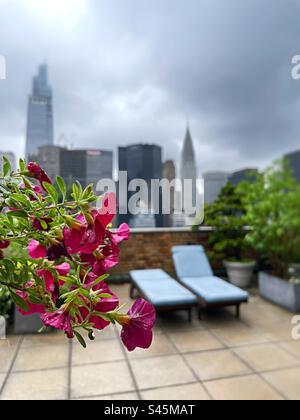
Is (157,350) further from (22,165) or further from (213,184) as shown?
(213,184)

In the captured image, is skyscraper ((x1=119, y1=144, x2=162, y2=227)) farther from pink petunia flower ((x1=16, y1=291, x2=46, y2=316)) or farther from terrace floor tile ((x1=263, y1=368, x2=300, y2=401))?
pink petunia flower ((x1=16, y1=291, x2=46, y2=316))

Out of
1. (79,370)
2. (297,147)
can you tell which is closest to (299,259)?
(297,147)

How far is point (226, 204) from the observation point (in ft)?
17.5

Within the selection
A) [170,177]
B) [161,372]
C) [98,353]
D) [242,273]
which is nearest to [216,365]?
[161,372]

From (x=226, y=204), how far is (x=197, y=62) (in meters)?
2.71

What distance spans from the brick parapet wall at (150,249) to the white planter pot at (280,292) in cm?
161

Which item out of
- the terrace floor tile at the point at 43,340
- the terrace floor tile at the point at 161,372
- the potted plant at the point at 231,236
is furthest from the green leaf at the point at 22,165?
the potted plant at the point at 231,236

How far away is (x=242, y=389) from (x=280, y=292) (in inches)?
86.0

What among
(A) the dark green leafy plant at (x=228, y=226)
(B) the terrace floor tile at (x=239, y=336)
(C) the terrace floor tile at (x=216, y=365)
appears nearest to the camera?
(C) the terrace floor tile at (x=216, y=365)

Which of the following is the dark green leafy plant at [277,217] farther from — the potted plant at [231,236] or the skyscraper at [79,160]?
the skyscraper at [79,160]

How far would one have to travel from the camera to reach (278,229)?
386 cm

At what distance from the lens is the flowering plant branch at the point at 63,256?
35 centimetres

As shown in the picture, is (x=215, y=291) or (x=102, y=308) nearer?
(x=102, y=308)
